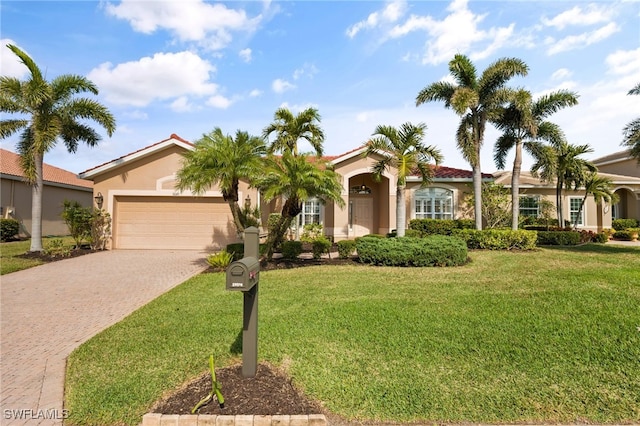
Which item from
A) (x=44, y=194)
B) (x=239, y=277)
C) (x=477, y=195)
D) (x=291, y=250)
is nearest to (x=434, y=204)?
(x=477, y=195)

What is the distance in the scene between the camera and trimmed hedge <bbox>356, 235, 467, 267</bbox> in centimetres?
1023

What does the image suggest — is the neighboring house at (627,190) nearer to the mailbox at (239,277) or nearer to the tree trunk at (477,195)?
the tree trunk at (477,195)

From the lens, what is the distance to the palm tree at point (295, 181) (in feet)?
30.5

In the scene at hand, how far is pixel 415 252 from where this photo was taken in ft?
33.6

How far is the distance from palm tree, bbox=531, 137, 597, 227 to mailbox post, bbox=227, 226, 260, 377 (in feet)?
55.4

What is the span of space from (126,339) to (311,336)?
2.88m

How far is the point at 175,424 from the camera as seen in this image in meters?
2.98

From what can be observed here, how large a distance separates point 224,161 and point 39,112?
396 inches

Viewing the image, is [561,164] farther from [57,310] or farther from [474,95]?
[57,310]

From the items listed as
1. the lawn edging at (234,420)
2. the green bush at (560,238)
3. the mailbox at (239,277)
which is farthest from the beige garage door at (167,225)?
the green bush at (560,238)

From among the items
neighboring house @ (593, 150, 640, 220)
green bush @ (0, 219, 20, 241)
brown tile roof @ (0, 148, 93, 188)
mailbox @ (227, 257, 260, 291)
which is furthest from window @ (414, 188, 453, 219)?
green bush @ (0, 219, 20, 241)

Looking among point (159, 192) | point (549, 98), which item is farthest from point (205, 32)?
point (549, 98)

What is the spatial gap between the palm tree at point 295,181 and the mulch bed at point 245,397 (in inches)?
237

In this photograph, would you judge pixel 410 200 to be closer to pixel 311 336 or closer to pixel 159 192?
pixel 159 192
